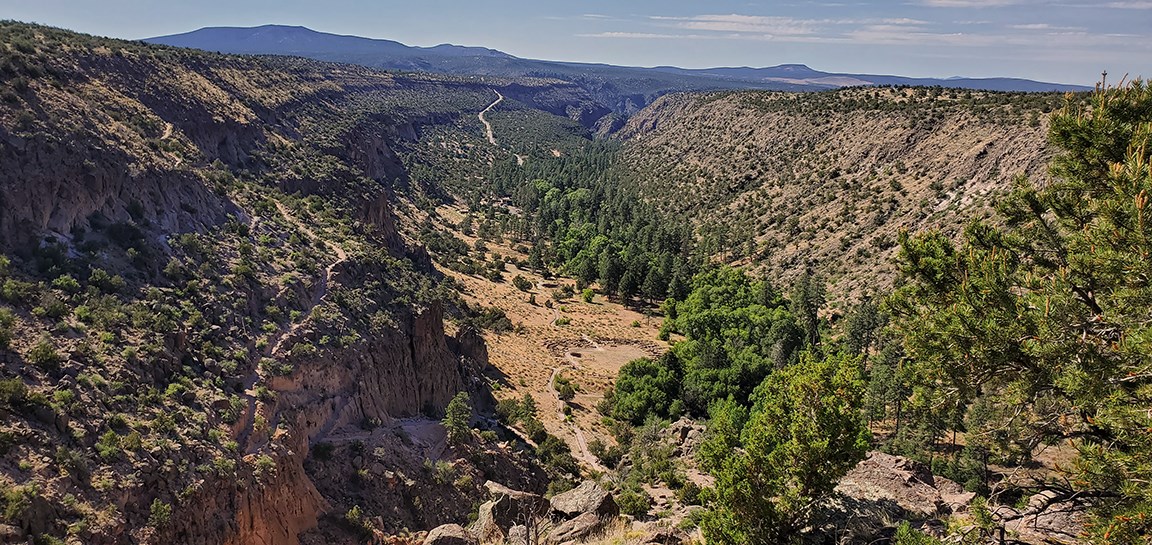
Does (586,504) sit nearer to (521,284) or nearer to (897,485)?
(897,485)

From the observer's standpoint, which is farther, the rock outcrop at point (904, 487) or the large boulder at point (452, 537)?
the large boulder at point (452, 537)

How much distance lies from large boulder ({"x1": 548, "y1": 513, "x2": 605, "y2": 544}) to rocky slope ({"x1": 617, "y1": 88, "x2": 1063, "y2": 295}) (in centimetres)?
3887

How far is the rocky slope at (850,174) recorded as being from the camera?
71750 mm

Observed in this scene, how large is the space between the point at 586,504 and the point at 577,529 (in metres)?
1.91

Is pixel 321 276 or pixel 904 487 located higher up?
pixel 321 276

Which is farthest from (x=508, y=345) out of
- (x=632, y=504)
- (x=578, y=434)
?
(x=632, y=504)

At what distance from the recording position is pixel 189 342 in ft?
90.6

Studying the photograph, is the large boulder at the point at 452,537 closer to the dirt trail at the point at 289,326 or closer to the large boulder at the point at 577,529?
the large boulder at the point at 577,529

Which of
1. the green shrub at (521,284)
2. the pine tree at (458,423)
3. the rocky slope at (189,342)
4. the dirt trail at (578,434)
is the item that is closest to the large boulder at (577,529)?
the rocky slope at (189,342)

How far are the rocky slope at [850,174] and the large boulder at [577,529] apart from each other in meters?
38.9

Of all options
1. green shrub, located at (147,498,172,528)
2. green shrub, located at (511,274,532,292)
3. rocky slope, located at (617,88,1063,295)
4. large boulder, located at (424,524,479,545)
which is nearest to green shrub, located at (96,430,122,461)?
green shrub, located at (147,498,172,528)

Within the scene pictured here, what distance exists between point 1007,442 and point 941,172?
78993mm

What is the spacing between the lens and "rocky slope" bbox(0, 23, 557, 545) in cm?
2058

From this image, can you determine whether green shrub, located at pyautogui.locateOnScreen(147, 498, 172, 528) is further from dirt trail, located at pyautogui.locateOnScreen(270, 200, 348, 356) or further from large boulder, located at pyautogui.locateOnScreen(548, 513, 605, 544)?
large boulder, located at pyautogui.locateOnScreen(548, 513, 605, 544)
